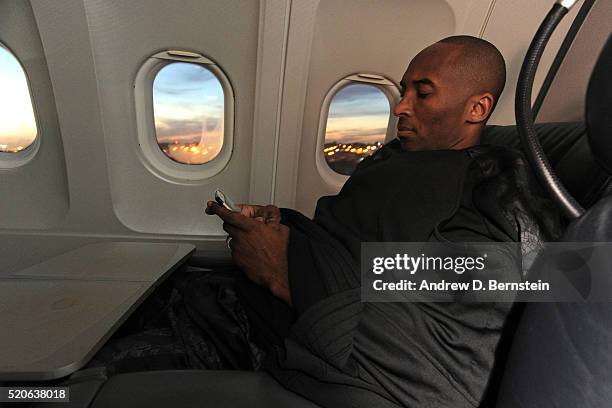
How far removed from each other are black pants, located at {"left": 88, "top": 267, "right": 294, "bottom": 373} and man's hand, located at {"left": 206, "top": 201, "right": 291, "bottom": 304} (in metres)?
0.05

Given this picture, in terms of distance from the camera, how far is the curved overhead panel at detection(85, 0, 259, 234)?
1.73 m

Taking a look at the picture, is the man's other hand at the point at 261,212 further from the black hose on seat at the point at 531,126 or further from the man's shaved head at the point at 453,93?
the black hose on seat at the point at 531,126

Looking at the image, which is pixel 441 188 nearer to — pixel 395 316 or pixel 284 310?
pixel 395 316

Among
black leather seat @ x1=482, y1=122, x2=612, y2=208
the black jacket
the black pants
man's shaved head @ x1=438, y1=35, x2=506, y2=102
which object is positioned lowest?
the black pants

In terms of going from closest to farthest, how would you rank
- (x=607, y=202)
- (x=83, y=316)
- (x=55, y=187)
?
1. (x=607, y=202)
2. (x=83, y=316)
3. (x=55, y=187)

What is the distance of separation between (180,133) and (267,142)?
588mm

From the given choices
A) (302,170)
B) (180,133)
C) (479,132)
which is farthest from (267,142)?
(479,132)

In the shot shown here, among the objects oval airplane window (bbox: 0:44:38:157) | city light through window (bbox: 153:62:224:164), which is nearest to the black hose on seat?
city light through window (bbox: 153:62:224:164)

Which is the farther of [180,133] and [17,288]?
[180,133]

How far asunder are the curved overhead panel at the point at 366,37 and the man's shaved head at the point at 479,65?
587 millimetres

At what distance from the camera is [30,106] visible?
2020 millimetres

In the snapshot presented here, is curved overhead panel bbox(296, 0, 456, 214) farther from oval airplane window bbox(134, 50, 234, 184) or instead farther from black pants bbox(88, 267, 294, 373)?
black pants bbox(88, 267, 294, 373)

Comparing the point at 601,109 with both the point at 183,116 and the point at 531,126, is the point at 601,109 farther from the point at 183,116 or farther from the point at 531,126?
the point at 183,116

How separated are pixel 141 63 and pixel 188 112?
0.35m
